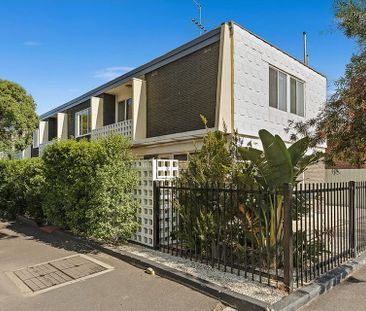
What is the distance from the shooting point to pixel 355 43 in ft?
19.2

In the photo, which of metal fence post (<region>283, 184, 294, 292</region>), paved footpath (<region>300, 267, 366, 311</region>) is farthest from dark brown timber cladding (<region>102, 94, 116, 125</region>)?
paved footpath (<region>300, 267, 366, 311</region>)

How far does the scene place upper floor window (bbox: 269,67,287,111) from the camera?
12547 millimetres

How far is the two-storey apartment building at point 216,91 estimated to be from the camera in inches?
415

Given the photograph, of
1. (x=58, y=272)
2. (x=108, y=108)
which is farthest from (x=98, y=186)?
(x=108, y=108)

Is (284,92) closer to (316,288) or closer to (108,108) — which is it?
→ (108,108)

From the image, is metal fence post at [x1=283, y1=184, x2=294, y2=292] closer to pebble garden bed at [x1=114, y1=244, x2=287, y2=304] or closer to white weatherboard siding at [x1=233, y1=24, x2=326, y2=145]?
pebble garden bed at [x1=114, y1=244, x2=287, y2=304]

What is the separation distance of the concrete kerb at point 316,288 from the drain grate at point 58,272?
3629mm

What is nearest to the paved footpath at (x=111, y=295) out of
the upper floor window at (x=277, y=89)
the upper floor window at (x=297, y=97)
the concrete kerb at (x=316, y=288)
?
the concrete kerb at (x=316, y=288)

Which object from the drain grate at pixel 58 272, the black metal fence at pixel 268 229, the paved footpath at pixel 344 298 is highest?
the black metal fence at pixel 268 229

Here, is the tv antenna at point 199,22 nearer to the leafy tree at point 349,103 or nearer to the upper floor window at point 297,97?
the upper floor window at point 297,97

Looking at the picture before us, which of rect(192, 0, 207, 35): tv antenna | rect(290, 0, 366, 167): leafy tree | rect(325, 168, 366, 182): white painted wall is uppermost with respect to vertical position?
rect(192, 0, 207, 35): tv antenna

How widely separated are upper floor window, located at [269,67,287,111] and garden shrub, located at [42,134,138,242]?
6.98 metres

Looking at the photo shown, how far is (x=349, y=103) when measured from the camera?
561cm

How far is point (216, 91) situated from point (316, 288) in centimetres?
721
